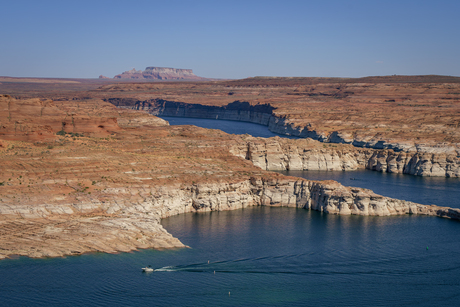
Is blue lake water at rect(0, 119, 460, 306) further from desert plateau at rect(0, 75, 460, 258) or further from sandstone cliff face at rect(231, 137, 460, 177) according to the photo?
sandstone cliff face at rect(231, 137, 460, 177)

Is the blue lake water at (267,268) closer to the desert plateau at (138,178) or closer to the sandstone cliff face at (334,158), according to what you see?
the desert plateau at (138,178)

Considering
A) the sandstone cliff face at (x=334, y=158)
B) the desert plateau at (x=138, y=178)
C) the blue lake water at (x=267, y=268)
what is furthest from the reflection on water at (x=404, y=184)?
the blue lake water at (x=267, y=268)

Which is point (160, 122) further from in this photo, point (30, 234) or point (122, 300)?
point (122, 300)

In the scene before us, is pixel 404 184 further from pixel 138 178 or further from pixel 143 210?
pixel 143 210

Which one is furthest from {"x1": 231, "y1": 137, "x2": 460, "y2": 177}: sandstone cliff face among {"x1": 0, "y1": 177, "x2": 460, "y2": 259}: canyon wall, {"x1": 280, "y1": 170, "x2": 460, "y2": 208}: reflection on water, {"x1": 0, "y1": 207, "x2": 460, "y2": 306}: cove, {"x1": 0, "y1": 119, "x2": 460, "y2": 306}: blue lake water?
{"x1": 0, "y1": 207, "x2": 460, "y2": 306}: cove

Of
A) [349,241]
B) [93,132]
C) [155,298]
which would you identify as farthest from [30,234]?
[93,132]
